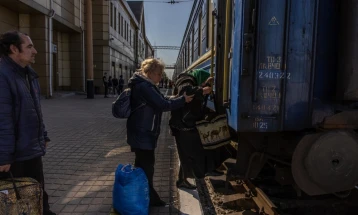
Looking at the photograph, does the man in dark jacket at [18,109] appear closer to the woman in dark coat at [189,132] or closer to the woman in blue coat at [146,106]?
the woman in blue coat at [146,106]

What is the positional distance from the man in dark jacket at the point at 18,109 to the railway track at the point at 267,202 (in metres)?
2.04

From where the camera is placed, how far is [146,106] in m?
3.53

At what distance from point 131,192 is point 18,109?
1.34m

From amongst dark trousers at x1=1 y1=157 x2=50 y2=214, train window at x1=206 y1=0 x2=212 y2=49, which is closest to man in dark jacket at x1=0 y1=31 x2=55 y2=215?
dark trousers at x1=1 y1=157 x2=50 y2=214

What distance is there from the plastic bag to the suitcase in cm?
85

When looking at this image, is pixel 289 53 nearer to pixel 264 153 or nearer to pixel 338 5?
pixel 338 5

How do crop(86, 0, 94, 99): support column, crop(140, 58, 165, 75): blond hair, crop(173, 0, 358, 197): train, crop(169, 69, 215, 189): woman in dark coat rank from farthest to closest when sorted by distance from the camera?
crop(86, 0, 94, 99): support column < crop(169, 69, 215, 189): woman in dark coat < crop(140, 58, 165, 75): blond hair < crop(173, 0, 358, 197): train

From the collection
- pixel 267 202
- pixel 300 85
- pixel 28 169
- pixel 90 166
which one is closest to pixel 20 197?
pixel 28 169

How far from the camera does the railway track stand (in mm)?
3535

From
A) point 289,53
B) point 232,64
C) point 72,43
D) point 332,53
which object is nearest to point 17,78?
point 232,64

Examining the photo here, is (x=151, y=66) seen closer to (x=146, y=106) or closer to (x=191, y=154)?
(x=146, y=106)

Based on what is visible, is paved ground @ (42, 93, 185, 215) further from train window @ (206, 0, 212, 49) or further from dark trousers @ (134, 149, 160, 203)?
train window @ (206, 0, 212, 49)

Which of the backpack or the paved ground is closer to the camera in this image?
the backpack

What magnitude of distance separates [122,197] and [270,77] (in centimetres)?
188
